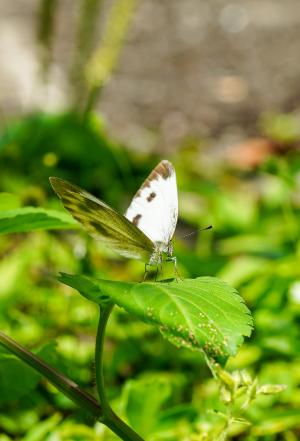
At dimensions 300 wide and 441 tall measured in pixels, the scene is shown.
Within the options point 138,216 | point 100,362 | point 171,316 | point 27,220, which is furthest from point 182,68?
point 171,316

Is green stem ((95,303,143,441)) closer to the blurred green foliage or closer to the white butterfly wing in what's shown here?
the blurred green foliage

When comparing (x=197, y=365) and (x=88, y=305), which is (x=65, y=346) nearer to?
(x=88, y=305)

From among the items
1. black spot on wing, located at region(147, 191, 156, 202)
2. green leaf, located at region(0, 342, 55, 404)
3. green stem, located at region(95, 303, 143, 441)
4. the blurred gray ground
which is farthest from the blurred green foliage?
the blurred gray ground

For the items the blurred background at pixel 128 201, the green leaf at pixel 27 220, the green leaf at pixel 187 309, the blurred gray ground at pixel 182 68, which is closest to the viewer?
the green leaf at pixel 187 309

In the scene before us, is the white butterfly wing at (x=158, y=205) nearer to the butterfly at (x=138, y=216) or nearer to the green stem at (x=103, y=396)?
the butterfly at (x=138, y=216)

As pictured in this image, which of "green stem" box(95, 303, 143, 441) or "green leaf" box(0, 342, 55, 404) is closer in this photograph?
"green stem" box(95, 303, 143, 441)

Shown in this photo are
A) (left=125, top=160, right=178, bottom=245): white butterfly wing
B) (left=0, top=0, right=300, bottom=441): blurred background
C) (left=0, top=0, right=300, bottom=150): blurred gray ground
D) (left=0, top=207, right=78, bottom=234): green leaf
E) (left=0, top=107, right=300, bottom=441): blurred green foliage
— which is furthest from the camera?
(left=0, top=0, right=300, bottom=150): blurred gray ground

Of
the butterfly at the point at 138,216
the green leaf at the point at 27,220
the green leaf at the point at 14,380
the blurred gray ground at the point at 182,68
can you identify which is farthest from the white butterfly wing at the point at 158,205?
the blurred gray ground at the point at 182,68

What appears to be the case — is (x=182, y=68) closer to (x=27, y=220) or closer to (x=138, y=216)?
(x=138, y=216)
